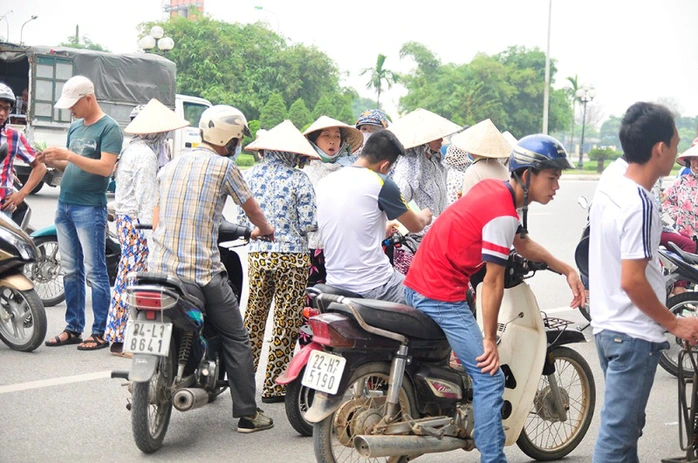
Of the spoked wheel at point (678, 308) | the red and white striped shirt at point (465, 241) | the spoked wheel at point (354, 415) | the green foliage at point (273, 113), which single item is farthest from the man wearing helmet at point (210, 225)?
the green foliage at point (273, 113)

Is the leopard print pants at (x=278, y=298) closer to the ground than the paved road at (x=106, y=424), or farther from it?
farther from it

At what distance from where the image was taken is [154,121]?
278 inches

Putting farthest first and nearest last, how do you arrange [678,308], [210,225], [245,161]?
1. [245,161]
2. [678,308]
3. [210,225]

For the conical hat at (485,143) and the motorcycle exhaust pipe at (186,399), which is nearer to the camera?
the motorcycle exhaust pipe at (186,399)

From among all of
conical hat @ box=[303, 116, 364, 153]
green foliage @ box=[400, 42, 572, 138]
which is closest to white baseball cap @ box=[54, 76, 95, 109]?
conical hat @ box=[303, 116, 364, 153]

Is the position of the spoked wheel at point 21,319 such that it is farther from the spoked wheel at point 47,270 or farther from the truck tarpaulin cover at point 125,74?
the truck tarpaulin cover at point 125,74

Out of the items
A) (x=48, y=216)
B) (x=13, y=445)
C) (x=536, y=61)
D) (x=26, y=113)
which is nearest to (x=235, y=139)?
(x=13, y=445)

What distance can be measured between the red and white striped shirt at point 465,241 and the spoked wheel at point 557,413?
35.2 inches

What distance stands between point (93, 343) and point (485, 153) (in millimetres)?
3334

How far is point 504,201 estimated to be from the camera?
417 centimetres

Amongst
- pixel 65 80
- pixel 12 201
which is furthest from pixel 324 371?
pixel 65 80

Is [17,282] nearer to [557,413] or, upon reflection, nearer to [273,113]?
[557,413]

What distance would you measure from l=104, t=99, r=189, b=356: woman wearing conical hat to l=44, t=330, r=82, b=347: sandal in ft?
1.33

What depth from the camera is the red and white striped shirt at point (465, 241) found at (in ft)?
13.5
